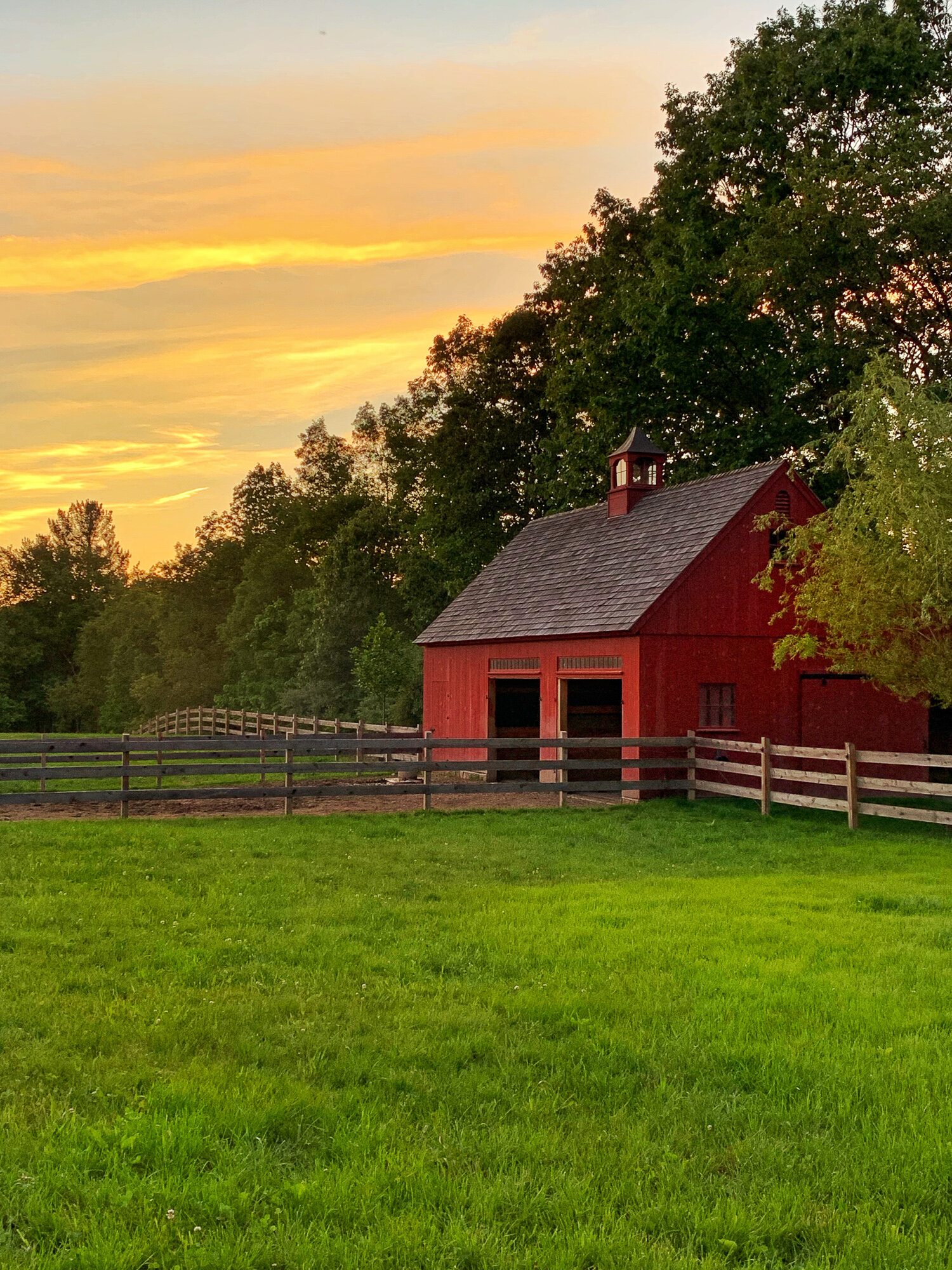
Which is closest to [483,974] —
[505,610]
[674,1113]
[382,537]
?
[674,1113]

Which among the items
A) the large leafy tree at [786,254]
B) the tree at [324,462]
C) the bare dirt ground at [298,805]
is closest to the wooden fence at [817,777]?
the bare dirt ground at [298,805]

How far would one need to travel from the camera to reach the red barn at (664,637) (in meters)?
21.4

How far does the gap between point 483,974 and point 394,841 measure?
23.6 feet

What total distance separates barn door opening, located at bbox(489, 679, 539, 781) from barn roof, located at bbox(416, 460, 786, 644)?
181cm

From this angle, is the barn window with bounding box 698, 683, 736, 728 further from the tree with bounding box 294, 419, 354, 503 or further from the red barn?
the tree with bounding box 294, 419, 354, 503

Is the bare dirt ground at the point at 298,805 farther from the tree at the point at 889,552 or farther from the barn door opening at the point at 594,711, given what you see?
the tree at the point at 889,552

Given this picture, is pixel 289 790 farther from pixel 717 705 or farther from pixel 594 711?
pixel 594 711

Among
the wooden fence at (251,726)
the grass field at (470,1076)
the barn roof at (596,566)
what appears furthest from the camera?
the wooden fence at (251,726)

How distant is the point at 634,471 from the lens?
26.7m

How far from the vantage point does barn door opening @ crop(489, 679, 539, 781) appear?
1059 inches

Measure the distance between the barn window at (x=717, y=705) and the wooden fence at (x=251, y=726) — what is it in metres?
6.67

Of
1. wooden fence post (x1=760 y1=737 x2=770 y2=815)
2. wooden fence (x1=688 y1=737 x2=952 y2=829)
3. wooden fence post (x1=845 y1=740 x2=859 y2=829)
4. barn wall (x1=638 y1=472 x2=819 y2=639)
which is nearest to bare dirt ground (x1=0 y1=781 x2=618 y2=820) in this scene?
wooden fence (x1=688 y1=737 x2=952 y2=829)

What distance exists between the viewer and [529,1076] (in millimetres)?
5848

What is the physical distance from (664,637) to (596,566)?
12.8ft
